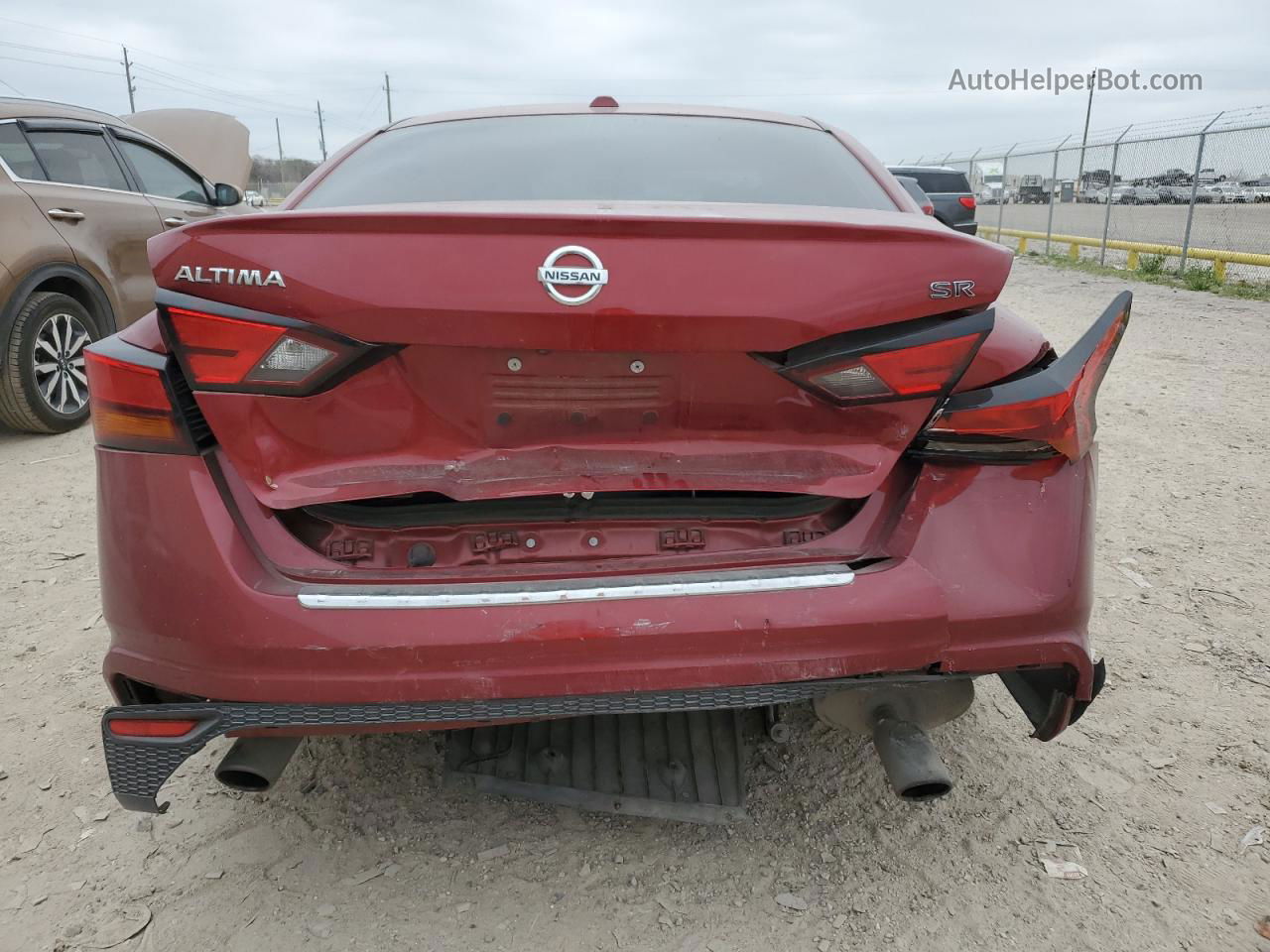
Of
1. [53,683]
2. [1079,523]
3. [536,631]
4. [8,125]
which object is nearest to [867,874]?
[1079,523]

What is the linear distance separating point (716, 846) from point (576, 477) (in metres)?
1.00

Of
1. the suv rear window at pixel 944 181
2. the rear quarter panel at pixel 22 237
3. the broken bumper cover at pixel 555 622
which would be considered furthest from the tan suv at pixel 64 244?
the suv rear window at pixel 944 181

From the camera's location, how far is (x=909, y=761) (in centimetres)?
175

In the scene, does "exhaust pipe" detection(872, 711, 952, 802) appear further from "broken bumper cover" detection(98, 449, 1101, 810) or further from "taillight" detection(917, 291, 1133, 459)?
"taillight" detection(917, 291, 1133, 459)

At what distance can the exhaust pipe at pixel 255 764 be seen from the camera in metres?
1.76

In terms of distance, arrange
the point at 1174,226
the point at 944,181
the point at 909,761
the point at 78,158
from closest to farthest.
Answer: the point at 909,761 → the point at 78,158 → the point at 944,181 → the point at 1174,226

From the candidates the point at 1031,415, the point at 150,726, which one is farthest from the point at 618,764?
the point at 1031,415

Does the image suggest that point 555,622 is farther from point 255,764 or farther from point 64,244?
point 64,244

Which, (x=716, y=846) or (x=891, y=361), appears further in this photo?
(x=716, y=846)

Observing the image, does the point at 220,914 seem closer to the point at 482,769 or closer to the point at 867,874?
the point at 482,769

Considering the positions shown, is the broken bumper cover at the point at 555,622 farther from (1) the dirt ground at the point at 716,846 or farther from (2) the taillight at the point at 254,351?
(1) the dirt ground at the point at 716,846

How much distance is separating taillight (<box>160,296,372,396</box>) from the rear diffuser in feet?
3.39

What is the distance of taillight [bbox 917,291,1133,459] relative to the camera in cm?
165

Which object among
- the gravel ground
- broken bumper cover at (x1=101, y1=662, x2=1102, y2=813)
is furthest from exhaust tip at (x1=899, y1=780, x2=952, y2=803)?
the gravel ground
